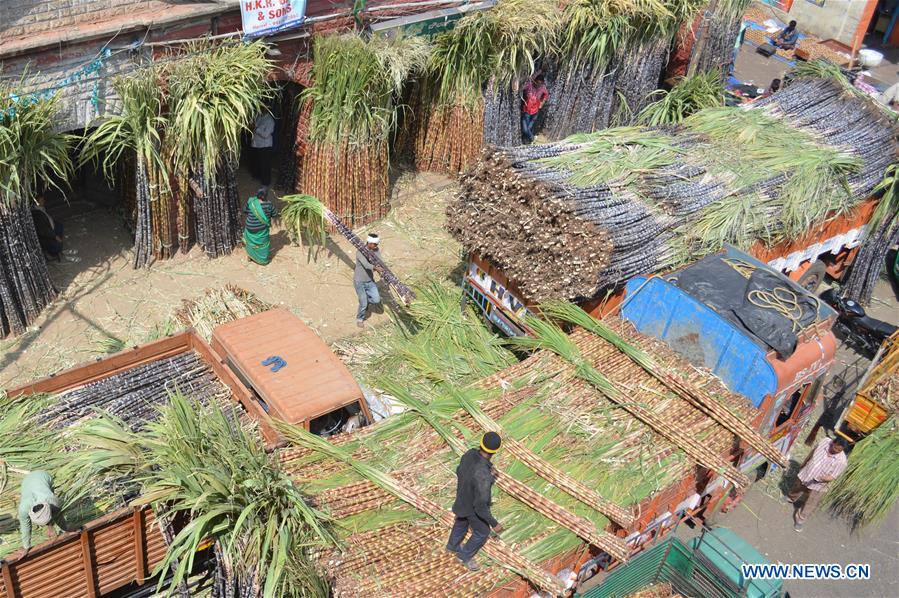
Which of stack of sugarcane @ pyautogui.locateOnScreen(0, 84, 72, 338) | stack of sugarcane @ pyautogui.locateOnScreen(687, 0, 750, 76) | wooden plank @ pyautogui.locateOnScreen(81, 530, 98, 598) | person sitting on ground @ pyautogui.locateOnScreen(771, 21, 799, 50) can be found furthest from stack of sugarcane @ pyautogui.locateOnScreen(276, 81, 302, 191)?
person sitting on ground @ pyautogui.locateOnScreen(771, 21, 799, 50)

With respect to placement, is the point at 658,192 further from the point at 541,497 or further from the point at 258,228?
the point at 258,228

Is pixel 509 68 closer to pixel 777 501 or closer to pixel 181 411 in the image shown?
pixel 777 501

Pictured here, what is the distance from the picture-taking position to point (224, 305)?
10.6 m

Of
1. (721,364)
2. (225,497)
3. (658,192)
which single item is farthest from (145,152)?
(721,364)

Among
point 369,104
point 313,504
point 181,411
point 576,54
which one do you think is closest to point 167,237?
point 369,104

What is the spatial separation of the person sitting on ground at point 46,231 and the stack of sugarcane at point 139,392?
3986 millimetres

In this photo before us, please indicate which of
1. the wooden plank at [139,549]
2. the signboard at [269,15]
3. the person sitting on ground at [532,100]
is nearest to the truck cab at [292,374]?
Result: the wooden plank at [139,549]

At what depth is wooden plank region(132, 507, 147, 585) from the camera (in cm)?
727

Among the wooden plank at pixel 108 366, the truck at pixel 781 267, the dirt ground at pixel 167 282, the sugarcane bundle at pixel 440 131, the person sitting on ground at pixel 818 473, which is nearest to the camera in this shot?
the wooden plank at pixel 108 366

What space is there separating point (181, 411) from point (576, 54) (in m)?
12.2

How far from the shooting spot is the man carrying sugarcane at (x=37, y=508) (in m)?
6.69

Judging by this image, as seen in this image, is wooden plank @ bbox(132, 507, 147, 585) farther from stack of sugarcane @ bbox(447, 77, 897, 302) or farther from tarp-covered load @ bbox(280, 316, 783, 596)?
stack of sugarcane @ bbox(447, 77, 897, 302)

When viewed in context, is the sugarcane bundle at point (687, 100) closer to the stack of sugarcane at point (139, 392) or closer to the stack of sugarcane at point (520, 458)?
the stack of sugarcane at point (520, 458)

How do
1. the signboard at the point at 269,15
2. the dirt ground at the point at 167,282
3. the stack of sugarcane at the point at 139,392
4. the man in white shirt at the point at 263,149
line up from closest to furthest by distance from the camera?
the stack of sugarcane at the point at 139,392, the dirt ground at the point at 167,282, the signboard at the point at 269,15, the man in white shirt at the point at 263,149
